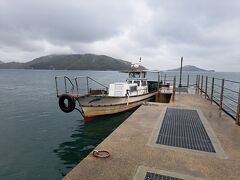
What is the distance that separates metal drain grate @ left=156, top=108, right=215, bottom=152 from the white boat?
5.09 meters

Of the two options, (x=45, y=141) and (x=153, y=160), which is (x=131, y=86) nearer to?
(x=45, y=141)

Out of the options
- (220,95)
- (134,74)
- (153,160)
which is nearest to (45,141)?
(153,160)

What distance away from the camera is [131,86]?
14102 mm

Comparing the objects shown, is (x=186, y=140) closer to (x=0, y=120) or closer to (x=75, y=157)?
(x=75, y=157)

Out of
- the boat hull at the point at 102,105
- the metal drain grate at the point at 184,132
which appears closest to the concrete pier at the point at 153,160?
the metal drain grate at the point at 184,132

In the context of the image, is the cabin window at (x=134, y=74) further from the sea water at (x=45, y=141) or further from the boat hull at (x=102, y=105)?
the sea water at (x=45, y=141)

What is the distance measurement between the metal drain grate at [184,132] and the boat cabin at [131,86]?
565 cm

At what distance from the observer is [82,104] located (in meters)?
11.6

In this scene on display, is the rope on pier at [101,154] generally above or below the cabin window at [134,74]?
below

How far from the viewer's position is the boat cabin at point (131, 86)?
13.3 metres

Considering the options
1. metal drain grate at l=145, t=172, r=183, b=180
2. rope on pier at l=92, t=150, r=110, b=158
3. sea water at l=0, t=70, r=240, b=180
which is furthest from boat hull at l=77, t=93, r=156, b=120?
metal drain grate at l=145, t=172, r=183, b=180

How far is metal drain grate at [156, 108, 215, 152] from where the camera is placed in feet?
15.6

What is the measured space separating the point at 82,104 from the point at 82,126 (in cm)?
143

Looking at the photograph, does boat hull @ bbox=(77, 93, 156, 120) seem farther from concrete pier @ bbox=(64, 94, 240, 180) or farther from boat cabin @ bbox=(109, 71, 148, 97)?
concrete pier @ bbox=(64, 94, 240, 180)
